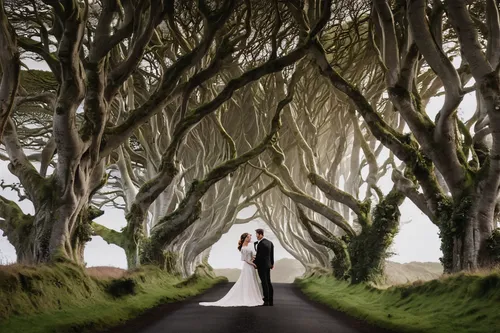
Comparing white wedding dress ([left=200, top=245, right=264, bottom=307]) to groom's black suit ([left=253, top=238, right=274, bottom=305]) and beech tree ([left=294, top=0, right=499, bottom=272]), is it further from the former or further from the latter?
beech tree ([left=294, top=0, right=499, bottom=272])

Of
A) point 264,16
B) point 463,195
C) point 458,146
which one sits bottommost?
point 463,195

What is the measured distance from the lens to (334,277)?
23.3 m

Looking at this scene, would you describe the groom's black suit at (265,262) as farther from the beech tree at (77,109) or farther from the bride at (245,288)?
the beech tree at (77,109)

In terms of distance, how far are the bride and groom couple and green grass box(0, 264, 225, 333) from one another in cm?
186

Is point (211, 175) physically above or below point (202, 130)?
below

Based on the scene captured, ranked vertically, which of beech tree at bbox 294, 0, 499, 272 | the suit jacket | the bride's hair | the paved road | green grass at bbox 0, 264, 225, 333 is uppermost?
beech tree at bbox 294, 0, 499, 272

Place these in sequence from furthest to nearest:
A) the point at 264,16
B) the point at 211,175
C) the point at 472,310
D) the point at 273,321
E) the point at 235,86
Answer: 1. the point at 264,16
2. the point at 211,175
3. the point at 235,86
4. the point at 273,321
5. the point at 472,310

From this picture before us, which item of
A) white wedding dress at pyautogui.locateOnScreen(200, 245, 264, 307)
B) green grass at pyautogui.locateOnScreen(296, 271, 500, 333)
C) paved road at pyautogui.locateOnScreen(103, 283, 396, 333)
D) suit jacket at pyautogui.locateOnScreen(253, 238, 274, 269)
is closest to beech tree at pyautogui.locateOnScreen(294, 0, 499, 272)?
green grass at pyautogui.locateOnScreen(296, 271, 500, 333)

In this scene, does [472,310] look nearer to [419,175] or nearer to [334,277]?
[419,175]

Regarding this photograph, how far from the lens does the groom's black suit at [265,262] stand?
13.4 meters

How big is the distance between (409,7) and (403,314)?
22.5 ft

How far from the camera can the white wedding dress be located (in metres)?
13.2

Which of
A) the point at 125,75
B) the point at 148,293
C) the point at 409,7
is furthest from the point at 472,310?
the point at 125,75

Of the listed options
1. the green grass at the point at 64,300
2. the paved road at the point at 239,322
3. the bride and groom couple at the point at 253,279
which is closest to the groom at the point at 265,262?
the bride and groom couple at the point at 253,279
